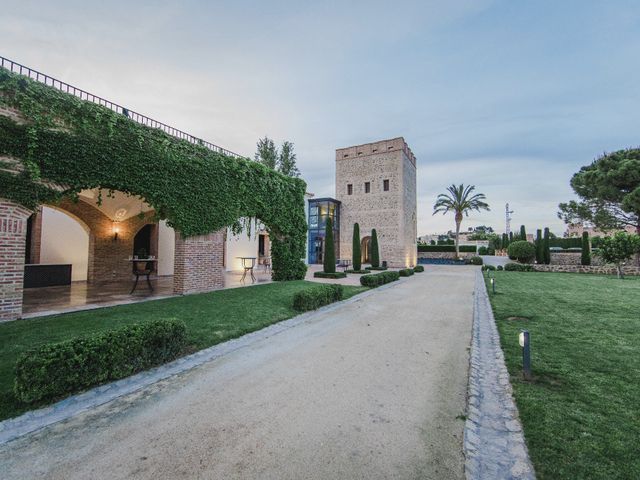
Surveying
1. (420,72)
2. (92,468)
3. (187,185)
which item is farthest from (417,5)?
(92,468)

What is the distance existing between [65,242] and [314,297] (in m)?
10.6

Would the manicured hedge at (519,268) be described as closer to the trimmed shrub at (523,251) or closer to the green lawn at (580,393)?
the trimmed shrub at (523,251)

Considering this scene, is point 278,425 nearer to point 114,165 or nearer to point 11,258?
point 11,258

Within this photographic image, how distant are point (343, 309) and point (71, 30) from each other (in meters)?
10.8

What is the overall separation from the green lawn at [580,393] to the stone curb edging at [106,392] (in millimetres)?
3818

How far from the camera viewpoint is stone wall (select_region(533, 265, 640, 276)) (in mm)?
19156

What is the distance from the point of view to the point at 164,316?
222 inches

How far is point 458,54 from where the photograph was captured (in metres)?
11.9

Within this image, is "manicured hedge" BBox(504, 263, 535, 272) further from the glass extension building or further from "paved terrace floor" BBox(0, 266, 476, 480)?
"paved terrace floor" BBox(0, 266, 476, 480)

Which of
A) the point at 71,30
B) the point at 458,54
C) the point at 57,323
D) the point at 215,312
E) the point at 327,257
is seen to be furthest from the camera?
the point at 327,257

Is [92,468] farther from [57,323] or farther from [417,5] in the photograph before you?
[417,5]

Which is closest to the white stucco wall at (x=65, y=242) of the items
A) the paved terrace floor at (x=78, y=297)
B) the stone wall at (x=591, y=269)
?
A: the paved terrace floor at (x=78, y=297)

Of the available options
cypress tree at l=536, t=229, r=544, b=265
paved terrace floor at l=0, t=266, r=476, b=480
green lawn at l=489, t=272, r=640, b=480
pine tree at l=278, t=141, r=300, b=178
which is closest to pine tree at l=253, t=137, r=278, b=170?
pine tree at l=278, t=141, r=300, b=178

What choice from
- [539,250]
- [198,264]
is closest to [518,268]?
[539,250]
